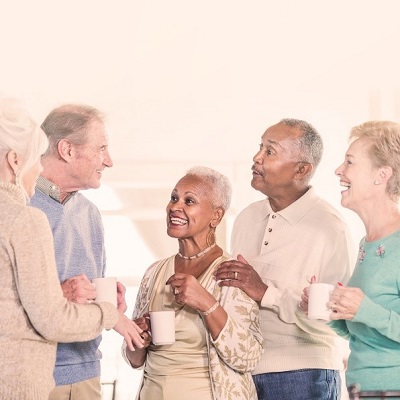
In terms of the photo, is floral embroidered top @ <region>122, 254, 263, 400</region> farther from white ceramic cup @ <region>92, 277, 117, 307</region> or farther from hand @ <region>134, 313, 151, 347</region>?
white ceramic cup @ <region>92, 277, 117, 307</region>

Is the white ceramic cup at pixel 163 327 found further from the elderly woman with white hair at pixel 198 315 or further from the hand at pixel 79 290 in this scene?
the hand at pixel 79 290

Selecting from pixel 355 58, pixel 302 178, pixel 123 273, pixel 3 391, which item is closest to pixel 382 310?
pixel 302 178

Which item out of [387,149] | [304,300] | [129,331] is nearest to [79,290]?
[129,331]

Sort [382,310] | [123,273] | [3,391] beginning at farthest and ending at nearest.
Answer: [123,273] → [382,310] → [3,391]

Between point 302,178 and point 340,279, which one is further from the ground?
point 302,178

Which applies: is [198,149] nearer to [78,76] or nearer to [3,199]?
[78,76]

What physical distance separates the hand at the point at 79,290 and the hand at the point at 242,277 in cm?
43

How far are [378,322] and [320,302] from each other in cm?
18

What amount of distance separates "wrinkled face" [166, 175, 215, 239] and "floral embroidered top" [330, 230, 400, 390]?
1.93 ft

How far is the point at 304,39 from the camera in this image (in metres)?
5.84

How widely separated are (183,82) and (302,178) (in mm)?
2765

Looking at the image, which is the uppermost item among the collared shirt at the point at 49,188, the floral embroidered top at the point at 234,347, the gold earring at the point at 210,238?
the collared shirt at the point at 49,188

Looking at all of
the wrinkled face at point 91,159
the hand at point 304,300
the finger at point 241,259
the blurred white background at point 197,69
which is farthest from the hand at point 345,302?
the blurred white background at point 197,69

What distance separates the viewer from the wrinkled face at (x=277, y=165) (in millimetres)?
3145
